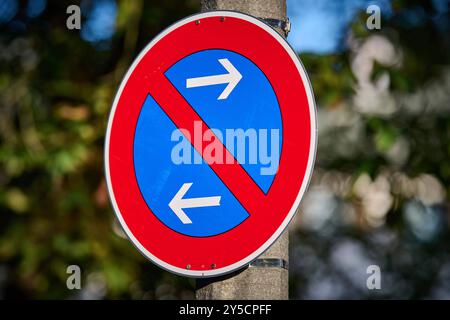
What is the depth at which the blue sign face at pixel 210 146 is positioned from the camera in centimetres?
199

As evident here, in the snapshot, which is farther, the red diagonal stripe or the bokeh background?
the bokeh background

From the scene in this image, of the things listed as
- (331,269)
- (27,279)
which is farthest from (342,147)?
(27,279)

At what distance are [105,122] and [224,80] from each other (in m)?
2.60

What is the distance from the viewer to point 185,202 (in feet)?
6.59

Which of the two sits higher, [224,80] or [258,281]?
[224,80]

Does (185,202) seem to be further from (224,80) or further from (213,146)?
(224,80)

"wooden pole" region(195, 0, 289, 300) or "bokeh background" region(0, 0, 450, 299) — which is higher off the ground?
"bokeh background" region(0, 0, 450, 299)

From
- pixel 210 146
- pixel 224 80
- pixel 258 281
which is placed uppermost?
pixel 224 80

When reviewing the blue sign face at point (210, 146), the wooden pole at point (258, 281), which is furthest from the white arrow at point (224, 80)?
the wooden pole at point (258, 281)

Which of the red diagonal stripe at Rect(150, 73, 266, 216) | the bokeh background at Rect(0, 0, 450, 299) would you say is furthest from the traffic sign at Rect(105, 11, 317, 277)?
the bokeh background at Rect(0, 0, 450, 299)

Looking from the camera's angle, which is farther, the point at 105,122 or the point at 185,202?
the point at 105,122

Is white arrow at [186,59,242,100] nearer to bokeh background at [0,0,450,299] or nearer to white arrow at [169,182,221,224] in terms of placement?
white arrow at [169,182,221,224]

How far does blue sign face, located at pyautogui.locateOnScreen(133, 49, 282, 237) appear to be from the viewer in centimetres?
199

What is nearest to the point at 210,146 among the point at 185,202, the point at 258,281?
the point at 185,202
